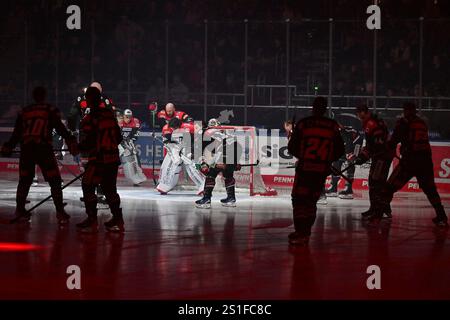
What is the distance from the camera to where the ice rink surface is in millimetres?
9656

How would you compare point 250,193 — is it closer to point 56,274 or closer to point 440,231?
point 440,231

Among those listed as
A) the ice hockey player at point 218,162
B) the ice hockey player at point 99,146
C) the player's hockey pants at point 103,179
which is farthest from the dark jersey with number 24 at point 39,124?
the ice hockey player at point 218,162

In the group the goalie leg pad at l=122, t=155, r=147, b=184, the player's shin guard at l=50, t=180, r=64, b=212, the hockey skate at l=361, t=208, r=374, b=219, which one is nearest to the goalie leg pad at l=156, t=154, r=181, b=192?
the goalie leg pad at l=122, t=155, r=147, b=184

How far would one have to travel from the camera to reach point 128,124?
21969 millimetres

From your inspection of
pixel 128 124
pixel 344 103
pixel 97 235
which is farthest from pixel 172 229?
pixel 344 103

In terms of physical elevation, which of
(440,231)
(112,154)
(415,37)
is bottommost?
(440,231)

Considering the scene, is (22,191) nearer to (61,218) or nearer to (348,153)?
(61,218)

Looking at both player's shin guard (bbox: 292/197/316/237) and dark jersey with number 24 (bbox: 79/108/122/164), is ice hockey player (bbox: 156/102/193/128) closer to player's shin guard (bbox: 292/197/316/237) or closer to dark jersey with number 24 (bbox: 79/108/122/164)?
dark jersey with number 24 (bbox: 79/108/122/164)

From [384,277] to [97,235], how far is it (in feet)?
15.4

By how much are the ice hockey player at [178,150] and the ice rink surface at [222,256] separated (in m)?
2.56

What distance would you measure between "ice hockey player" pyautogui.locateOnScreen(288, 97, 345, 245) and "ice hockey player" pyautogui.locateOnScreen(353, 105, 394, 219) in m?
2.62

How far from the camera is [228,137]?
59.7ft

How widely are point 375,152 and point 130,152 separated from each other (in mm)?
8314

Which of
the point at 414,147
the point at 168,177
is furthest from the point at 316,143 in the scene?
the point at 168,177
